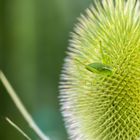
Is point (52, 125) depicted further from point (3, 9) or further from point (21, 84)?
point (3, 9)

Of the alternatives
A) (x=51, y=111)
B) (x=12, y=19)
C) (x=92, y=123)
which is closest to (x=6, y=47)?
(x=12, y=19)

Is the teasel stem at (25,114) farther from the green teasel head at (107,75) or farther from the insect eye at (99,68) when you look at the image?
the insect eye at (99,68)

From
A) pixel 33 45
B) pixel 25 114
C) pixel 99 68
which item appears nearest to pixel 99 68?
pixel 99 68

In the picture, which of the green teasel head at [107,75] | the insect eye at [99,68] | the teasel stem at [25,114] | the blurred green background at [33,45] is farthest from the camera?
the blurred green background at [33,45]

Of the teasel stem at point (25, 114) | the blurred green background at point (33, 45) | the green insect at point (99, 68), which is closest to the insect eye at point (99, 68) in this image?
the green insect at point (99, 68)

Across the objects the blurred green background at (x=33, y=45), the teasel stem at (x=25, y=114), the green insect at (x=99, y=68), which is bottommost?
the blurred green background at (x=33, y=45)

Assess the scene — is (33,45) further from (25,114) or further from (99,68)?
(99,68)
